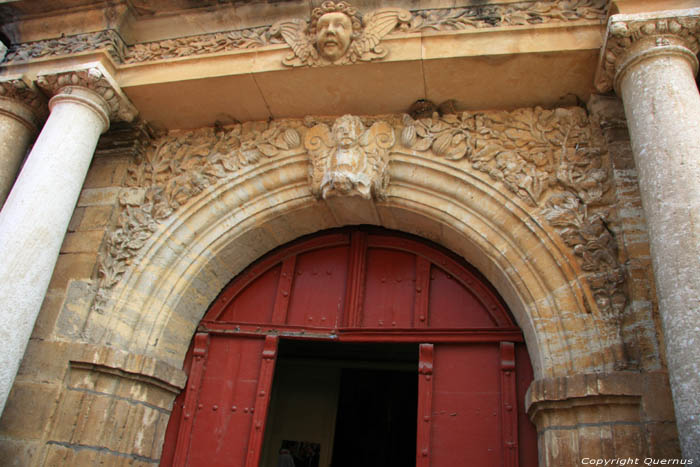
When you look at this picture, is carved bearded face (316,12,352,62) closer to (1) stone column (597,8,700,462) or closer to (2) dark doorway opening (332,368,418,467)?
(1) stone column (597,8,700,462)

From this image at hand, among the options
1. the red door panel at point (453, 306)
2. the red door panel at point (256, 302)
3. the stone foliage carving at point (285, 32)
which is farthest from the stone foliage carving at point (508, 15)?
the red door panel at point (256, 302)

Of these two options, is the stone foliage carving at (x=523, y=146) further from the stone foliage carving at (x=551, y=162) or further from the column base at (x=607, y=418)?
the column base at (x=607, y=418)

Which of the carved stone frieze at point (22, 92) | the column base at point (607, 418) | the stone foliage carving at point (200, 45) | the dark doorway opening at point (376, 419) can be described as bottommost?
the column base at point (607, 418)

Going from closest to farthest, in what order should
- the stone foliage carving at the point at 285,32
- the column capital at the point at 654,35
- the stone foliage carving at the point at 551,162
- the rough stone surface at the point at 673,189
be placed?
1. the rough stone surface at the point at 673,189
2. the column capital at the point at 654,35
3. the stone foliage carving at the point at 551,162
4. the stone foliage carving at the point at 285,32

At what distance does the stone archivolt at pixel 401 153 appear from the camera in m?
3.24

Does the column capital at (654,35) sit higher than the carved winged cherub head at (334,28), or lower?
lower

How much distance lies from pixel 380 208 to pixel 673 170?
180 cm

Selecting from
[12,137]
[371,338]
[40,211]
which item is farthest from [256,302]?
[12,137]

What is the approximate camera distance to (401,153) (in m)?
3.82

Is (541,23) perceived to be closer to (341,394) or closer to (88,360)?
(88,360)

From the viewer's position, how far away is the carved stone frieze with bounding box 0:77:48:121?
12.9ft

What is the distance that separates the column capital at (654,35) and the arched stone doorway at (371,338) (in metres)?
1.65

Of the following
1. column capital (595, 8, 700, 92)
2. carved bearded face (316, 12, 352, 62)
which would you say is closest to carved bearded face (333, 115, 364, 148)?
carved bearded face (316, 12, 352, 62)

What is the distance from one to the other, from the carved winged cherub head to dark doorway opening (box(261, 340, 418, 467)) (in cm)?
257
